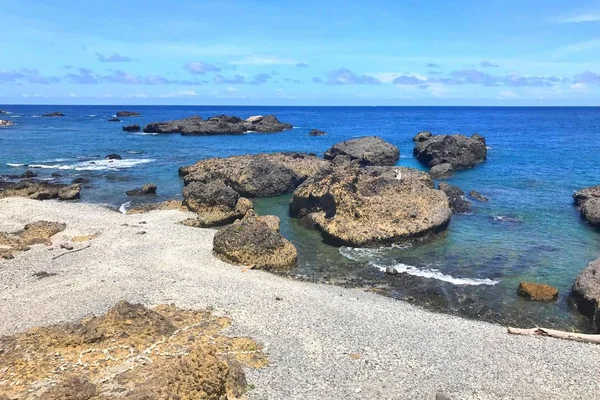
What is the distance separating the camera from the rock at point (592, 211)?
3108 cm

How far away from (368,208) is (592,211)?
1578 cm

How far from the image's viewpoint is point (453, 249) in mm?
26484

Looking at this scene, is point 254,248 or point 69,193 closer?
point 254,248

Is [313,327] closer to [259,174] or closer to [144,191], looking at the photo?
[259,174]

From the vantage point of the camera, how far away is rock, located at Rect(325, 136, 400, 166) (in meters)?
57.5

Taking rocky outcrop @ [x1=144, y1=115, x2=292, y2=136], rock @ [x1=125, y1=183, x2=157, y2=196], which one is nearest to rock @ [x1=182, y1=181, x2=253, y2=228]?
rock @ [x1=125, y1=183, x2=157, y2=196]

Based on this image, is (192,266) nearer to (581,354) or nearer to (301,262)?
(301,262)

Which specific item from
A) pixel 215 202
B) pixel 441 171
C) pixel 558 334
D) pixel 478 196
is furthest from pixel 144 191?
pixel 558 334

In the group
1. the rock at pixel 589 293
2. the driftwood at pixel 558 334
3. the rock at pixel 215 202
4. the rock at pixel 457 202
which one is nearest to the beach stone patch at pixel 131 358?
the driftwood at pixel 558 334

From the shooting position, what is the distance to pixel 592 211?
3181cm

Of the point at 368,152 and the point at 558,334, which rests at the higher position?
the point at 368,152

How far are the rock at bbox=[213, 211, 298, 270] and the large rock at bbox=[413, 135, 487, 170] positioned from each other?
3687 centimetres

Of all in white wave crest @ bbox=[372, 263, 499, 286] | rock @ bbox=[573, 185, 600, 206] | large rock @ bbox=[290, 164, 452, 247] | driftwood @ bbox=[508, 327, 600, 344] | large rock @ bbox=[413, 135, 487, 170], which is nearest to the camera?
driftwood @ bbox=[508, 327, 600, 344]

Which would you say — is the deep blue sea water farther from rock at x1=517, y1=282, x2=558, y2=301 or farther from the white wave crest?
rock at x1=517, y1=282, x2=558, y2=301
